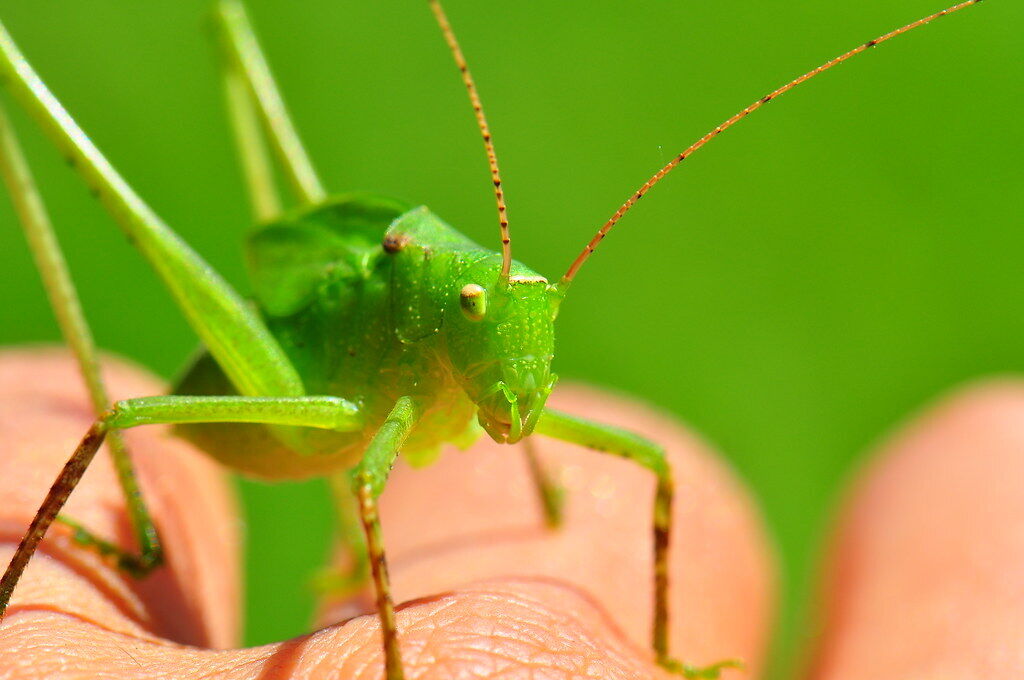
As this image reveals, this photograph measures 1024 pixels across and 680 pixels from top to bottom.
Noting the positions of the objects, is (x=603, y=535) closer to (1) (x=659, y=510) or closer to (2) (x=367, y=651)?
(1) (x=659, y=510)

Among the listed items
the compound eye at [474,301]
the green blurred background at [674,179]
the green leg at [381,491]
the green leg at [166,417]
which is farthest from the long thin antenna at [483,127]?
the green blurred background at [674,179]

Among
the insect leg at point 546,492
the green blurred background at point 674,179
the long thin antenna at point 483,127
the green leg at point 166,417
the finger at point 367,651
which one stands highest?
the green blurred background at point 674,179

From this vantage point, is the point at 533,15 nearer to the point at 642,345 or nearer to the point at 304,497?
the point at 642,345

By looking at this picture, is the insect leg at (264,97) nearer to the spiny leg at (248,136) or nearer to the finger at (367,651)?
the spiny leg at (248,136)

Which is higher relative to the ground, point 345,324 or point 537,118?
point 537,118

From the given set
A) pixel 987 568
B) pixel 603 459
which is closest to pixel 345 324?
pixel 603 459

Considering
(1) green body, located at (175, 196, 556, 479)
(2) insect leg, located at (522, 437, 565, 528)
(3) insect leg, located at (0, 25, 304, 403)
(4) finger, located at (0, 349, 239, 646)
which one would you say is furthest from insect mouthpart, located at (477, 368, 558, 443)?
(2) insect leg, located at (522, 437, 565, 528)
